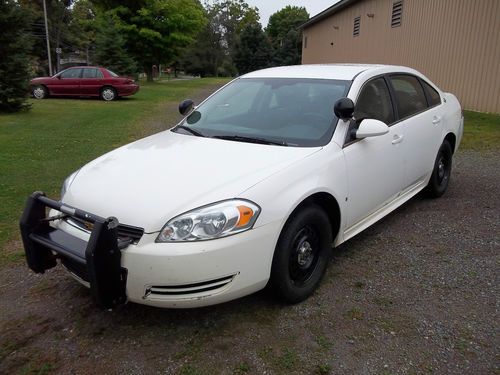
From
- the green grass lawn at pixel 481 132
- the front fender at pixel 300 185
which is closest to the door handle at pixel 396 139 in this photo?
the front fender at pixel 300 185

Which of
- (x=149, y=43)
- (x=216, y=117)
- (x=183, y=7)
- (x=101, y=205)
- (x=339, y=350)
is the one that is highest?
(x=183, y=7)

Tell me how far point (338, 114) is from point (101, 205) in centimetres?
186

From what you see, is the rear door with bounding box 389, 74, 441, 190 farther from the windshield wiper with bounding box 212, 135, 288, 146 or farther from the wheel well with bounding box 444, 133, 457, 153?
the windshield wiper with bounding box 212, 135, 288, 146

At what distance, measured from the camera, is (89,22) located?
34781 millimetres

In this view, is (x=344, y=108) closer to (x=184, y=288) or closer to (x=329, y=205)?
(x=329, y=205)

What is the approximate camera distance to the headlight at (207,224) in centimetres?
253

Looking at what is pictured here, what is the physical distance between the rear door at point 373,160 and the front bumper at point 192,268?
3.55 feet

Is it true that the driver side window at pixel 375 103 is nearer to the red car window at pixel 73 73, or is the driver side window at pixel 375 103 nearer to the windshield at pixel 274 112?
the windshield at pixel 274 112

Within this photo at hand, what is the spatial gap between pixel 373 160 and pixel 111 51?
2717 cm

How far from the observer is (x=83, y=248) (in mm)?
2617

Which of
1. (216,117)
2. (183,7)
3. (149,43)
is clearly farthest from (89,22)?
(216,117)

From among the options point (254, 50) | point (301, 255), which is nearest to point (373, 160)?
point (301, 255)

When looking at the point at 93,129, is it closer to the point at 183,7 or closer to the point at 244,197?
the point at 244,197

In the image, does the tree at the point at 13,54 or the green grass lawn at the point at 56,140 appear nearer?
the green grass lawn at the point at 56,140
